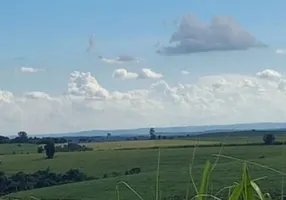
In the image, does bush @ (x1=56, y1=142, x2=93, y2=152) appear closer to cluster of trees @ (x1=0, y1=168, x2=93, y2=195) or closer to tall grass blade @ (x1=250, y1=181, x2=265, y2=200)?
cluster of trees @ (x1=0, y1=168, x2=93, y2=195)

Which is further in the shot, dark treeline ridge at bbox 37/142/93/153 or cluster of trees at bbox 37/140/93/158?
dark treeline ridge at bbox 37/142/93/153

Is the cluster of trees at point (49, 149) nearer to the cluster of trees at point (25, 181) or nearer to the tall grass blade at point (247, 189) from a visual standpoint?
the cluster of trees at point (25, 181)

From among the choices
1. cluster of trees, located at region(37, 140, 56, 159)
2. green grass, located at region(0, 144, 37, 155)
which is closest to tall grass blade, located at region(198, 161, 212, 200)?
cluster of trees, located at region(37, 140, 56, 159)

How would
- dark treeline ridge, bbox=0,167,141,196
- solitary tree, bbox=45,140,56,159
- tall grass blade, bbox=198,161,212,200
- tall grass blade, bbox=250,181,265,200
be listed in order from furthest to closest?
1. solitary tree, bbox=45,140,56,159
2. dark treeline ridge, bbox=0,167,141,196
3. tall grass blade, bbox=198,161,212,200
4. tall grass blade, bbox=250,181,265,200

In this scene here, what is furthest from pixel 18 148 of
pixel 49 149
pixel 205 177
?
pixel 205 177

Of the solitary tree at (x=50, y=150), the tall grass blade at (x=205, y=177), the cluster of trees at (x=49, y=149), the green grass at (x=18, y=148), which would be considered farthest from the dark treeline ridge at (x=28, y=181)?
the green grass at (x=18, y=148)

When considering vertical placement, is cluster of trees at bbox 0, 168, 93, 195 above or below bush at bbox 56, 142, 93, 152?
below

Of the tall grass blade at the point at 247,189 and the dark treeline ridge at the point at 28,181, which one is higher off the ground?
the tall grass blade at the point at 247,189

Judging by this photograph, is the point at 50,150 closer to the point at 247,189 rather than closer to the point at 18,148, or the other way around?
the point at 18,148

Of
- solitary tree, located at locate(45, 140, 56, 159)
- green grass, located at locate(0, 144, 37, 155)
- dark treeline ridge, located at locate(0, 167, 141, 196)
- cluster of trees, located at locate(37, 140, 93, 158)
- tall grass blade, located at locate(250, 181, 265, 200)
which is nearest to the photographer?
tall grass blade, located at locate(250, 181, 265, 200)

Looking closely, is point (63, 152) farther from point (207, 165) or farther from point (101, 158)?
point (207, 165)

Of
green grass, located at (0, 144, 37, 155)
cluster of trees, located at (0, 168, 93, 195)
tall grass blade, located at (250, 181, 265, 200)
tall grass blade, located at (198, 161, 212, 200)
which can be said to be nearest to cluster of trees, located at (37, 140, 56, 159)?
green grass, located at (0, 144, 37, 155)

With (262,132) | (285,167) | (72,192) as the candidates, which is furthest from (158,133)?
(72,192)

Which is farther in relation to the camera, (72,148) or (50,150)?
(72,148)
